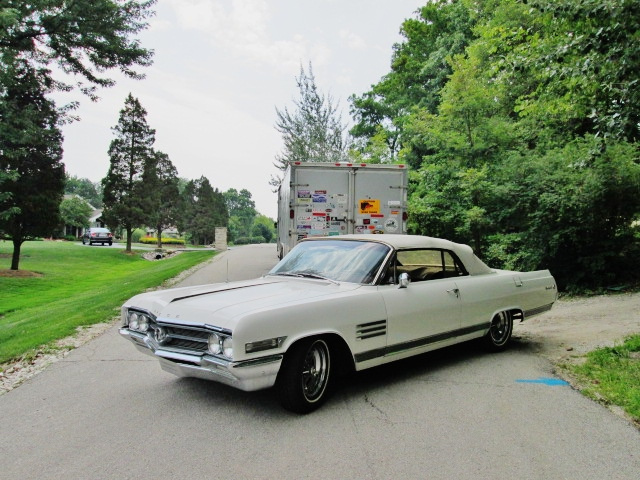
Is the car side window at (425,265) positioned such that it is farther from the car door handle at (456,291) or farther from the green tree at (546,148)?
the green tree at (546,148)

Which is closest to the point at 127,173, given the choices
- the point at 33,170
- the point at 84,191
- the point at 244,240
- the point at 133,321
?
the point at 33,170

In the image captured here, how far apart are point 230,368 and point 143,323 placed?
1384mm

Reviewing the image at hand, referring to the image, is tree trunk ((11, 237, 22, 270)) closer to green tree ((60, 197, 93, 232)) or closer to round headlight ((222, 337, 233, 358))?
round headlight ((222, 337, 233, 358))

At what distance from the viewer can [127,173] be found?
129 ft

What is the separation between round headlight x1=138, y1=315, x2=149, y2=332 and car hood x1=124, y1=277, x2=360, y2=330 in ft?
0.31

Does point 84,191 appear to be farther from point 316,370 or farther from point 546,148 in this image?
point 316,370

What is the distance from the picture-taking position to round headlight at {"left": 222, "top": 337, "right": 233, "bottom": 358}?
3.50m

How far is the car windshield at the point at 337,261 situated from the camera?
15.7 ft

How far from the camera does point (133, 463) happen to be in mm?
3096

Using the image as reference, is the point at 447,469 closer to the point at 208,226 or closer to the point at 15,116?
the point at 15,116

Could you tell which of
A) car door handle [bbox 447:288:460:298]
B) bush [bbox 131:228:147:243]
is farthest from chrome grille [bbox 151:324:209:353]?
bush [bbox 131:228:147:243]

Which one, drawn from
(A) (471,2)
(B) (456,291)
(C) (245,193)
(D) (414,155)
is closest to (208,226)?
(D) (414,155)

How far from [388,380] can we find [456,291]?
4.22 feet

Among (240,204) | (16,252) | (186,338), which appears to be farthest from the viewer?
(240,204)
